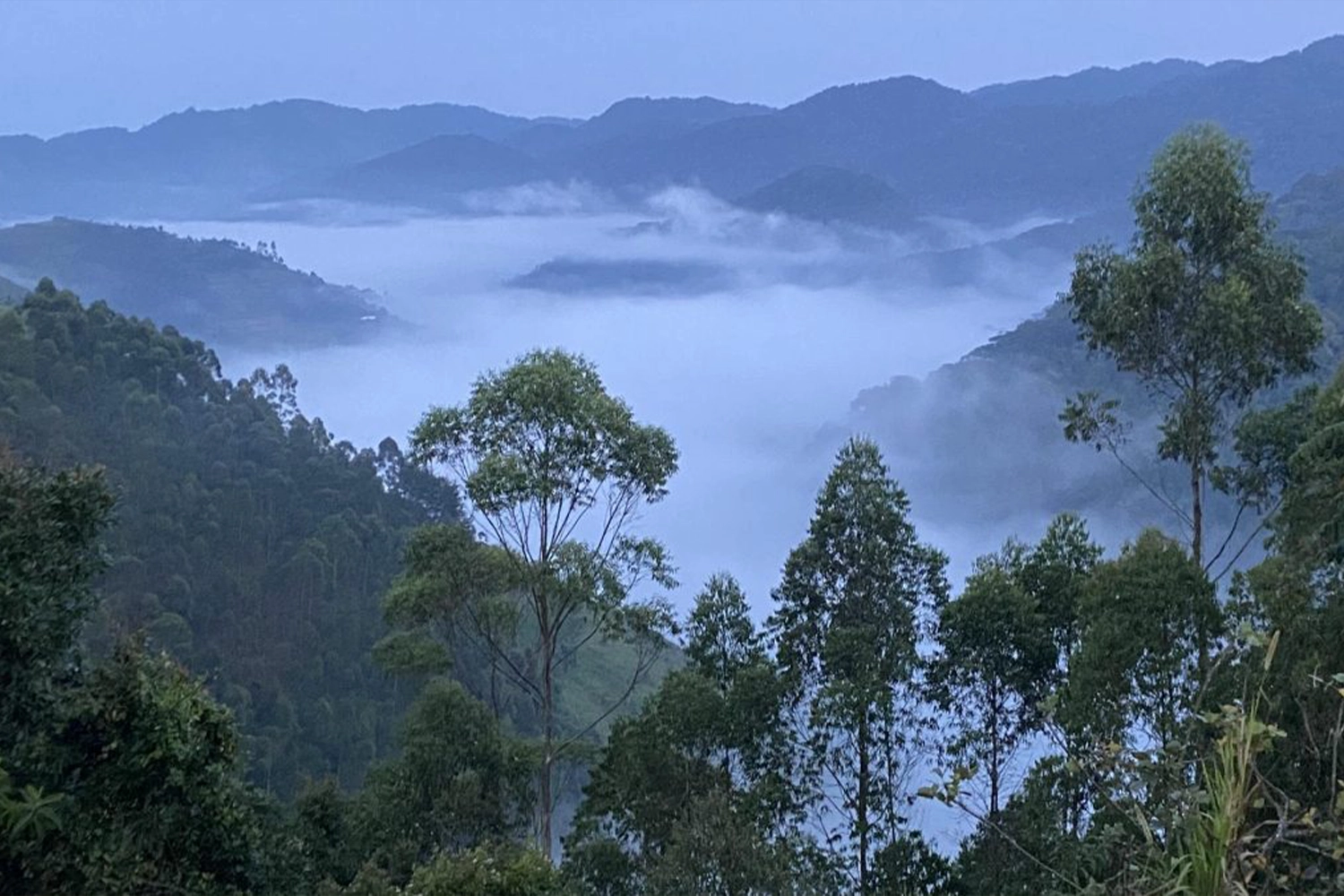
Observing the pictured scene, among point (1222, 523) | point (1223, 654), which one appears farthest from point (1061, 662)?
point (1222, 523)

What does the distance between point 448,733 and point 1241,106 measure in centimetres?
15427

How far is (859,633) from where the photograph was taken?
10195mm

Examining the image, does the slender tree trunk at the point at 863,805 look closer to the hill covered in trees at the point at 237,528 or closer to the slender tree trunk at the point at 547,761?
the slender tree trunk at the point at 547,761

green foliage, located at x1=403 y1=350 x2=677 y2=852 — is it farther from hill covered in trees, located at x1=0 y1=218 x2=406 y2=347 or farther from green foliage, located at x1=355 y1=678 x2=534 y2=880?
hill covered in trees, located at x1=0 y1=218 x2=406 y2=347

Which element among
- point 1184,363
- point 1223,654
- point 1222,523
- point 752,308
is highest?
point 752,308

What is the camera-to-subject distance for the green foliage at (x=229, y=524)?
29.0m

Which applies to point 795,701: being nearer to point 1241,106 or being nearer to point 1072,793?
point 1072,793

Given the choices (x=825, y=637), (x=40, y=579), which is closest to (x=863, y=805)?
(x=825, y=637)

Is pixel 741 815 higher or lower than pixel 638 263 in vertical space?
lower

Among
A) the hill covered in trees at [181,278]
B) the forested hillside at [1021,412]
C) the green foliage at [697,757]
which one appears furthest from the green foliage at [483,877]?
the hill covered in trees at [181,278]

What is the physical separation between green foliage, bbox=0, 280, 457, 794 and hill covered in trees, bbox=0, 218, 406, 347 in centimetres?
6388

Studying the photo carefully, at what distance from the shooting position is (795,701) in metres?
10.5

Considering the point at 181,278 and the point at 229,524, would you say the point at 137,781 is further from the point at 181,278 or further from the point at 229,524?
the point at 181,278

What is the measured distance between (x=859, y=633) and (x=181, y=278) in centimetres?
9871
